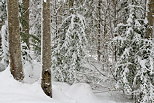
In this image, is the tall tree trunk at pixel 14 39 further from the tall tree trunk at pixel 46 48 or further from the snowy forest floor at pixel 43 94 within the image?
the tall tree trunk at pixel 46 48

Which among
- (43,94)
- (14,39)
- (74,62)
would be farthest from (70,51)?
(43,94)

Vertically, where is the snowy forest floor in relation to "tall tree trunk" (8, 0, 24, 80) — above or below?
below

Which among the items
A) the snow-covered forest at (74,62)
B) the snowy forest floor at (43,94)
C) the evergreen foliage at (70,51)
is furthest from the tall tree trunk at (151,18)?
the snowy forest floor at (43,94)

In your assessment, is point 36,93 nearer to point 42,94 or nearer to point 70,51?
point 42,94

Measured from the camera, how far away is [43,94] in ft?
28.0

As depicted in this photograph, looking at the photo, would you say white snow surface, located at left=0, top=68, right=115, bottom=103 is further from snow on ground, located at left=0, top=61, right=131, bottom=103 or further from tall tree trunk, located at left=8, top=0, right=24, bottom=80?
tall tree trunk, located at left=8, top=0, right=24, bottom=80

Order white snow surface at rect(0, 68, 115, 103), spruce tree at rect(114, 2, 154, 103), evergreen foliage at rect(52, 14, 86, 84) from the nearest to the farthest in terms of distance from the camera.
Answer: white snow surface at rect(0, 68, 115, 103), spruce tree at rect(114, 2, 154, 103), evergreen foliage at rect(52, 14, 86, 84)

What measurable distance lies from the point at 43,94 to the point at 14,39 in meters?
2.09

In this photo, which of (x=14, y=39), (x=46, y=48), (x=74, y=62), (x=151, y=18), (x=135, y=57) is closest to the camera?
(x=46, y=48)

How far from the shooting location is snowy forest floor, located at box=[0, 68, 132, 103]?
8008 mm

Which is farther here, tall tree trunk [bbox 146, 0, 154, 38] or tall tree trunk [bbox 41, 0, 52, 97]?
tall tree trunk [bbox 146, 0, 154, 38]

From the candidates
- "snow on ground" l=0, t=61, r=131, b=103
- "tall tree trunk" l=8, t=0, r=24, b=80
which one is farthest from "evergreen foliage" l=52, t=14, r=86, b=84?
"tall tree trunk" l=8, t=0, r=24, b=80

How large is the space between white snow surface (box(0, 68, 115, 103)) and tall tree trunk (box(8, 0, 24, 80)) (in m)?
0.28

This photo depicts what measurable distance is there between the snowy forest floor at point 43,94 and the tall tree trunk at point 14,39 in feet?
0.94
